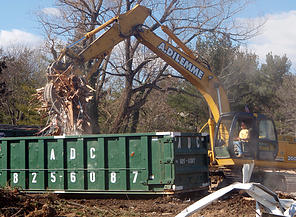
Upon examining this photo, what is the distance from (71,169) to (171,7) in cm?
1444

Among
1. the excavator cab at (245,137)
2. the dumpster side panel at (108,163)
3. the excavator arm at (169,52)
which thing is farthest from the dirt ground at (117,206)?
the excavator arm at (169,52)

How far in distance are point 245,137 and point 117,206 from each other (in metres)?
5.23

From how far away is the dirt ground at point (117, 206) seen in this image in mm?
8594

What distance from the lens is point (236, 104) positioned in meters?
31.1

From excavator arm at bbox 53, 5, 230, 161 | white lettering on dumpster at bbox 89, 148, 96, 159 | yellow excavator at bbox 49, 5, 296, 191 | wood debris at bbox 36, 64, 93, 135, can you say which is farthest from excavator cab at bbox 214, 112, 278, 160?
white lettering on dumpster at bbox 89, 148, 96, 159

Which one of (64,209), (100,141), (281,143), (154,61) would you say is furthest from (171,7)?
(64,209)

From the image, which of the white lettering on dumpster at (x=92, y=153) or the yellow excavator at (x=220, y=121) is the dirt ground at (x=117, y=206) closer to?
the white lettering on dumpster at (x=92, y=153)

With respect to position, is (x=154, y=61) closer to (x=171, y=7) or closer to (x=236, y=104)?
(x=171, y=7)

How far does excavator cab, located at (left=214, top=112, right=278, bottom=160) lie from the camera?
13438 mm

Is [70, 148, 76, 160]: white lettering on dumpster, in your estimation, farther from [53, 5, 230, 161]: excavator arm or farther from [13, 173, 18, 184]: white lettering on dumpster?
[53, 5, 230, 161]: excavator arm

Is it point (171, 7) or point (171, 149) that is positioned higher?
point (171, 7)

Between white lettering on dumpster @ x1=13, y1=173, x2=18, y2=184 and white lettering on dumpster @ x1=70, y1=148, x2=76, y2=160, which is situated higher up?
white lettering on dumpster @ x1=70, y1=148, x2=76, y2=160

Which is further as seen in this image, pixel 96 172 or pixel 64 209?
pixel 96 172

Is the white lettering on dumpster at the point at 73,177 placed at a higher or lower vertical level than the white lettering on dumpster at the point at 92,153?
lower
